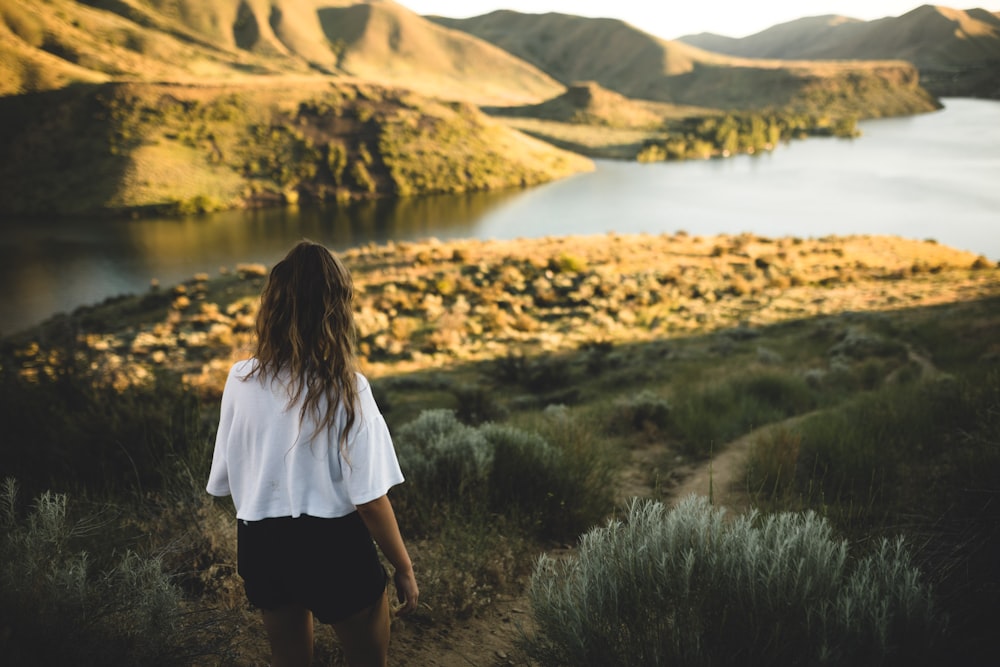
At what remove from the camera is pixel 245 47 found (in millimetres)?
125938

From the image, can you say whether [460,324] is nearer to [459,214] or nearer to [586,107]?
[459,214]

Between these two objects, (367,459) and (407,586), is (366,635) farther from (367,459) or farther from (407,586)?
(367,459)

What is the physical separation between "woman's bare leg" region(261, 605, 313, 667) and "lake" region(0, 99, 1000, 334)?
100ft

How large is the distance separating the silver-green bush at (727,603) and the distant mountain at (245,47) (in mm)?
75905

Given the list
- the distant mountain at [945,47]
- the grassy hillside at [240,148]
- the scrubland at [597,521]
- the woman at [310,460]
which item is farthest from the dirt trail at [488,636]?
the distant mountain at [945,47]

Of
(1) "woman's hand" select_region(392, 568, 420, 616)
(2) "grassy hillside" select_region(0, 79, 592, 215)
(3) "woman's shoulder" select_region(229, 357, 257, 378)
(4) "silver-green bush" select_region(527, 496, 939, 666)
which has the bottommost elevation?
(4) "silver-green bush" select_region(527, 496, 939, 666)

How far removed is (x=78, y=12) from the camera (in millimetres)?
→ 83688

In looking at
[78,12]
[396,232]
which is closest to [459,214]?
[396,232]

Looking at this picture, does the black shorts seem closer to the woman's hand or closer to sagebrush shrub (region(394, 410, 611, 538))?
the woman's hand

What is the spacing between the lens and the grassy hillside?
50.2 meters

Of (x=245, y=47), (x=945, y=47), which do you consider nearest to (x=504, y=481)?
(x=245, y=47)

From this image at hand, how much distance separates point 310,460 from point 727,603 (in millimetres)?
1544

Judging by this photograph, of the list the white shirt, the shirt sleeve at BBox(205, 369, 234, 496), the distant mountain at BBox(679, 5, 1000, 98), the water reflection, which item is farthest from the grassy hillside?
the distant mountain at BBox(679, 5, 1000, 98)

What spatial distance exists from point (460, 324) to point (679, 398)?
1045cm
